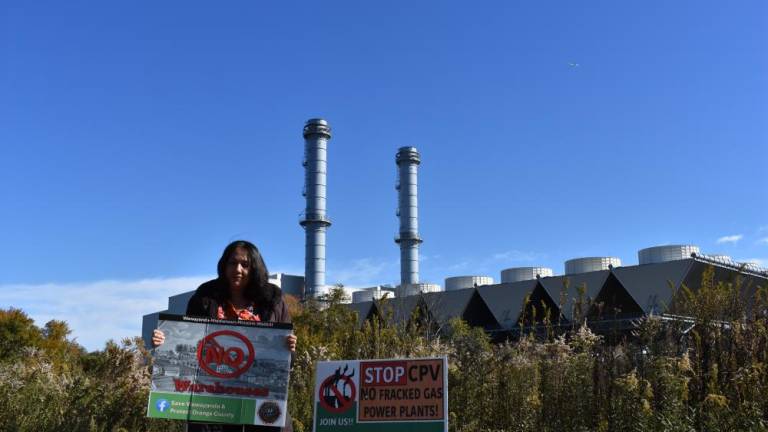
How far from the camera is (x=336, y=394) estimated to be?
17.6 feet

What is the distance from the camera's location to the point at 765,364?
19.8 ft

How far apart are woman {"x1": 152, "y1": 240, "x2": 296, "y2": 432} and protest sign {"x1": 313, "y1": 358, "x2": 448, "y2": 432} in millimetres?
653

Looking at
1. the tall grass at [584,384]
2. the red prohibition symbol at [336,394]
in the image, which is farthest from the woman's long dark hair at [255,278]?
the tall grass at [584,384]

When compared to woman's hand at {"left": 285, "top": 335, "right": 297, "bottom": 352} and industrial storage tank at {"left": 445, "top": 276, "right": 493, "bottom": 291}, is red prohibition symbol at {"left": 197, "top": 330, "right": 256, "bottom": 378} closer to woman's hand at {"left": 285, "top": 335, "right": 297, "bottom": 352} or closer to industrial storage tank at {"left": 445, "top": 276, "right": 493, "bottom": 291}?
woman's hand at {"left": 285, "top": 335, "right": 297, "bottom": 352}

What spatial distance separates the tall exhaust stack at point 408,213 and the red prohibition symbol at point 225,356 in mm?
58423

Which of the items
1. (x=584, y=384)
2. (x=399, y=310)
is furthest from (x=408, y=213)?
(x=584, y=384)

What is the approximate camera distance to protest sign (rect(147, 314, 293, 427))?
4.51m

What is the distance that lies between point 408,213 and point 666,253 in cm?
2386

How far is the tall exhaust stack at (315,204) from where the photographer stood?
58.8m

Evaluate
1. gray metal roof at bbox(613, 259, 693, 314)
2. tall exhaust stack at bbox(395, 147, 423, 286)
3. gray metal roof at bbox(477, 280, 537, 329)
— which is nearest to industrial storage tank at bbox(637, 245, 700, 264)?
gray metal roof at bbox(613, 259, 693, 314)

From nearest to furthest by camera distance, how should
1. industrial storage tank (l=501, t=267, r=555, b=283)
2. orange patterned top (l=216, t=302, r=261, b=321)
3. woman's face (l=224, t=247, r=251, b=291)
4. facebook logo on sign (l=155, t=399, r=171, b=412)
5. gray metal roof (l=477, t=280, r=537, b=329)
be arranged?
facebook logo on sign (l=155, t=399, r=171, b=412) < woman's face (l=224, t=247, r=251, b=291) < orange patterned top (l=216, t=302, r=261, b=321) < gray metal roof (l=477, t=280, r=537, b=329) < industrial storage tank (l=501, t=267, r=555, b=283)

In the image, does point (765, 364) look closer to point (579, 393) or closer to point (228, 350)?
point (579, 393)

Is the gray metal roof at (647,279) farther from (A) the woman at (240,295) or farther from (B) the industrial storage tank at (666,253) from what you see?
(A) the woman at (240,295)

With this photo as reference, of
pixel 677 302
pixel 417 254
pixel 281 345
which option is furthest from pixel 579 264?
pixel 281 345
